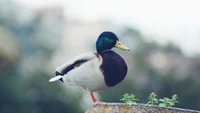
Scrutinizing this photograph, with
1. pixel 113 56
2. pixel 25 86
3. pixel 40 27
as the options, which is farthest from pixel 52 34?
pixel 113 56

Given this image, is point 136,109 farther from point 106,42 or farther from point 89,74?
point 106,42

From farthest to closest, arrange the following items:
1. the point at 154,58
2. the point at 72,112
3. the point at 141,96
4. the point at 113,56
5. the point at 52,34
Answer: the point at 154,58 < the point at 52,34 < the point at 141,96 < the point at 72,112 < the point at 113,56

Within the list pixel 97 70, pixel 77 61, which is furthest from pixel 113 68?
pixel 77 61

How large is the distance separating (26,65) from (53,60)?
1.71 feet

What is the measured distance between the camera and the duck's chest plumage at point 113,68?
3.10m

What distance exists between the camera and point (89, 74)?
10.3 ft

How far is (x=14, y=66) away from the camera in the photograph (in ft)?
32.3

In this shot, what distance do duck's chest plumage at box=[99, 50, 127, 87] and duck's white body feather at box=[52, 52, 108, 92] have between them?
21mm

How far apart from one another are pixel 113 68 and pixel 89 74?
12 centimetres

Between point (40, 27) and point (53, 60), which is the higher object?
point (40, 27)

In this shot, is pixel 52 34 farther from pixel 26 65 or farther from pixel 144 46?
pixel 144 46

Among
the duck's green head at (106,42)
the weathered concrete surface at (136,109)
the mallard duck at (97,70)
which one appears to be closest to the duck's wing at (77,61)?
the mallard duck at (97,70)

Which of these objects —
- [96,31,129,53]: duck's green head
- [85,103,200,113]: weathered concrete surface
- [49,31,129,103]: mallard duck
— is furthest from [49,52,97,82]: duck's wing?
[85,103,200,113]: weathered concrete surface

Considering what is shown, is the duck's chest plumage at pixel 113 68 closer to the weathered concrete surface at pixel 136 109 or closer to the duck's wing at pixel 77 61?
the duck's wing at pixel 77 61
